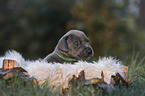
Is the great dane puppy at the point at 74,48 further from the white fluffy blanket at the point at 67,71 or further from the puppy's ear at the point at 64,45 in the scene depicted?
the white fluffy blanket at the point at 67,71

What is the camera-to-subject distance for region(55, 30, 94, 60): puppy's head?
1.72 m

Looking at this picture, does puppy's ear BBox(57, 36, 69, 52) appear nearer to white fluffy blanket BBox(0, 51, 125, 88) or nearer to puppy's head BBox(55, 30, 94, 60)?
puppy's head BBox(55, 30, 94, 60)

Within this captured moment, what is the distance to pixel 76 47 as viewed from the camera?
5.69 feet

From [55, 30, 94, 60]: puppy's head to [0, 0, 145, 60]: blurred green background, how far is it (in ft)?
8.26

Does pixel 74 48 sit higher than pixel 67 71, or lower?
higher

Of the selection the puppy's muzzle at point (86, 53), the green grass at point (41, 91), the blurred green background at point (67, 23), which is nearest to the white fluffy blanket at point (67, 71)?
the green grass at point (41, 91)

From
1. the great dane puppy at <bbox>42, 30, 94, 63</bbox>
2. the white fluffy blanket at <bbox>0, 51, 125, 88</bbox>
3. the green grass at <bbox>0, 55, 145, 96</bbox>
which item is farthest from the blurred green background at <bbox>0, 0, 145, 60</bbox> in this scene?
the green grass at <bbox>0, 55, 145, 96</bbox>

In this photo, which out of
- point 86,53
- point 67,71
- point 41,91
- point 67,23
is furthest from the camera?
point 67,23


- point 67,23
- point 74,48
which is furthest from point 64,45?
point 67,23

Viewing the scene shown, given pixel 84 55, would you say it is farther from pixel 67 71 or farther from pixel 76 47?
pixel 67 71

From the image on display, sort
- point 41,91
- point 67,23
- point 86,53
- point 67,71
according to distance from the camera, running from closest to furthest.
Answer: point 41,91
point 67,71
point 86,53
point 67,23

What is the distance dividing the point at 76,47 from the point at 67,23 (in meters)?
3.00

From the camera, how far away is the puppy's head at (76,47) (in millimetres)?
1716

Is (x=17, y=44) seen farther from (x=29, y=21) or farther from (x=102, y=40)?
(x=102, y=40)
